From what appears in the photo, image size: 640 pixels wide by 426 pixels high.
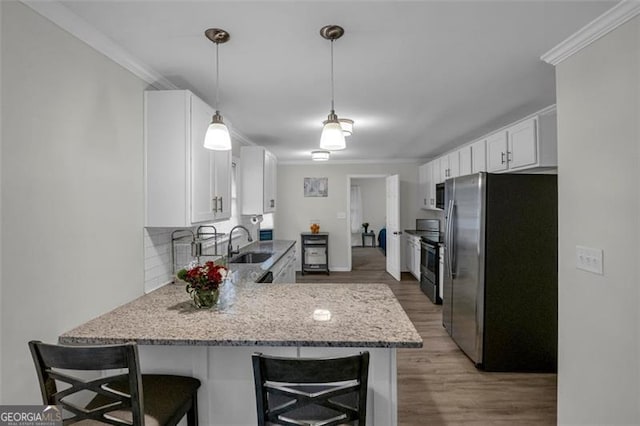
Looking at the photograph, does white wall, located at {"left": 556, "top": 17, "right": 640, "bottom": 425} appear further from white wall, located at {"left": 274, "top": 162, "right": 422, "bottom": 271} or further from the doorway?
the doorway

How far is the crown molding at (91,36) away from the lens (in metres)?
1.46

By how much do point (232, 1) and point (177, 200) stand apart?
1.25m

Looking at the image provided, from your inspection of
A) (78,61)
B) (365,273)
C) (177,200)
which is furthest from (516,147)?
(365,273)

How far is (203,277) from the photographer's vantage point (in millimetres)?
1852

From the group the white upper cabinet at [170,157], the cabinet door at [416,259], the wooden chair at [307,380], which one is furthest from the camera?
the cabinet door at [416,259]

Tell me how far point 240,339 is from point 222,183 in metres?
1.68

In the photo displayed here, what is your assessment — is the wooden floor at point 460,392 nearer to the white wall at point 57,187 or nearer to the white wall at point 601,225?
the white wall at point 601,225

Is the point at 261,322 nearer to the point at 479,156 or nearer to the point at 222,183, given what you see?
the point at 222,183

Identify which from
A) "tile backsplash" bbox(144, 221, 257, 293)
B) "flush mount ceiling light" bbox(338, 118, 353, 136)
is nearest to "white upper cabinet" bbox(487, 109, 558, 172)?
"flush mount ceiling light" bbox(338, 118, 353, 136)

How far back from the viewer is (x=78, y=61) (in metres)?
1.67

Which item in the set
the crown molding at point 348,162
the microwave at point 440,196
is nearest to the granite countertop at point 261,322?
the microwave at point 440,196

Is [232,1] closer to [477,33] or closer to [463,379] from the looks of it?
[477,33]

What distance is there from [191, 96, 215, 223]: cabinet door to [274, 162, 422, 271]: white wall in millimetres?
4378

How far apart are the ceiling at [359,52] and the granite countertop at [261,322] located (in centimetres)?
148
